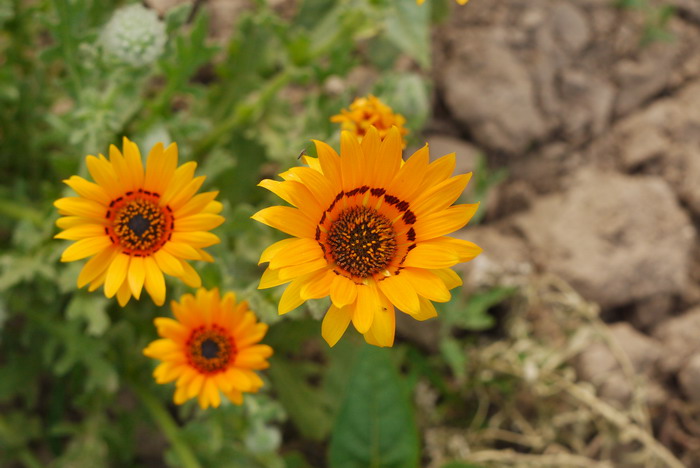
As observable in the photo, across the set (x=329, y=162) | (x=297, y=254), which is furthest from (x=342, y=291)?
(x=329, y=162)

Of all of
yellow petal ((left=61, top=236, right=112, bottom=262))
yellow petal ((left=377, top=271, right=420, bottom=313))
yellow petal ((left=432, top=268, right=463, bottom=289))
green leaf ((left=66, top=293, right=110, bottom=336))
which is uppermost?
yellow petal ((left=61, top=236, right=112, bottom=262))

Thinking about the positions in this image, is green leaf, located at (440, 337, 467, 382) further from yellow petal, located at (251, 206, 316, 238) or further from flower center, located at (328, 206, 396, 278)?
yellow petal, located at (251, 206, 316, 238)

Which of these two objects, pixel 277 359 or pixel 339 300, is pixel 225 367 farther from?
pixel 277 359

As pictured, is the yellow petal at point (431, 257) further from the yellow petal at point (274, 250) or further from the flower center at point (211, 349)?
the flower center at point (211, 349)

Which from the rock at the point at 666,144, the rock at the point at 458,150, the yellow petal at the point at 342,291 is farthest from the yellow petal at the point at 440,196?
the rock at the point at 666,144

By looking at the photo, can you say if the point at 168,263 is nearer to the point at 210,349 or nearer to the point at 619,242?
the point at 210,349

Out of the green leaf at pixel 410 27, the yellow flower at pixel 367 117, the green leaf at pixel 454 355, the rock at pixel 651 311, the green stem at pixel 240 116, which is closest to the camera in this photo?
the yellow flower at pixel 367 117

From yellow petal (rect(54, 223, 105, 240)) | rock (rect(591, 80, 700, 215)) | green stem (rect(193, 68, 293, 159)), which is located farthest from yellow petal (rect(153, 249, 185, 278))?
rock (rect(591, 80, 700, 215))

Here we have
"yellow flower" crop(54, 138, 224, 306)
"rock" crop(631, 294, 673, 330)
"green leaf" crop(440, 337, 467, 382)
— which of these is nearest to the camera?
"yellow flower" crop(54, 138, 224, 306)
